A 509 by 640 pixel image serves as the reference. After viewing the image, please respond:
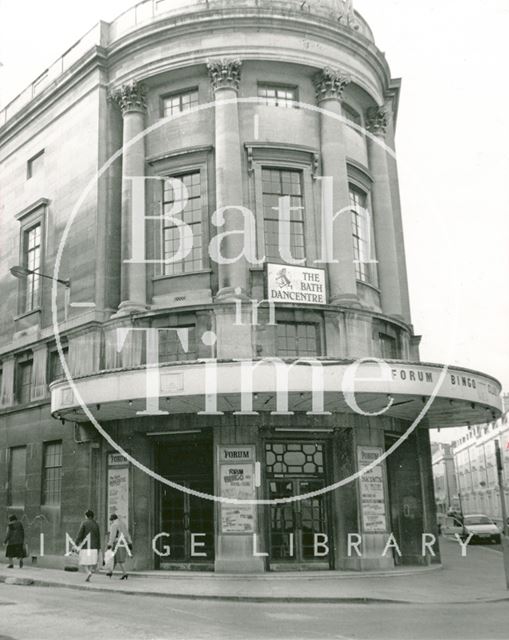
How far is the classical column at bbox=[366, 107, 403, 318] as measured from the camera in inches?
1030

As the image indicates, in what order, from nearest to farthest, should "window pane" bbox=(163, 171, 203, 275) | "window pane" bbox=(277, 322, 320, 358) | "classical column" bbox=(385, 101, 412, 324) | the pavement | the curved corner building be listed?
the pavement
the curved corner building
"window pane" bbox=(277, 322, 320, 358)
"window pane" bbox=(163, 171, 203, 275)
"classical column" bbox=(385, 101, 412, 324)

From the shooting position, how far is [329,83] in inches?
1006

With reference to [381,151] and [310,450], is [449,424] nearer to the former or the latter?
[310,450]

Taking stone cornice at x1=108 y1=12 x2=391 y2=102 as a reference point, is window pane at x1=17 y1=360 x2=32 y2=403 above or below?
below

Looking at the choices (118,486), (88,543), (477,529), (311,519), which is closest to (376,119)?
(311,519)

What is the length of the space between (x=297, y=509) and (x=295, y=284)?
22.2 feet

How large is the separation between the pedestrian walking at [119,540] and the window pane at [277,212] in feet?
30.2

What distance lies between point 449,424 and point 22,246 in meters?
17.5

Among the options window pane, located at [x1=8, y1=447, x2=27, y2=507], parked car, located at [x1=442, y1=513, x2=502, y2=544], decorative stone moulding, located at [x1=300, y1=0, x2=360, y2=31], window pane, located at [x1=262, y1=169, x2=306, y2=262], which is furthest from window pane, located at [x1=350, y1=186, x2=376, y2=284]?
parked car, located at [x1=442, y1=513, x2=502, y2=544]

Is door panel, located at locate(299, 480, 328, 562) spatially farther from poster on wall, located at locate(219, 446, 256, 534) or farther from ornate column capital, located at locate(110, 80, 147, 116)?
ornate column capital, located at locate(110, 80, 147, 116)

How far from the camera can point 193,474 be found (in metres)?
22.4

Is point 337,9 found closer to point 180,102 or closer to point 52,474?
point 180,102

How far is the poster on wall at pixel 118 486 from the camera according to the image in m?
22.5

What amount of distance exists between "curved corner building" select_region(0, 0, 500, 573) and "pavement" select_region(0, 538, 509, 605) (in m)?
1.19
